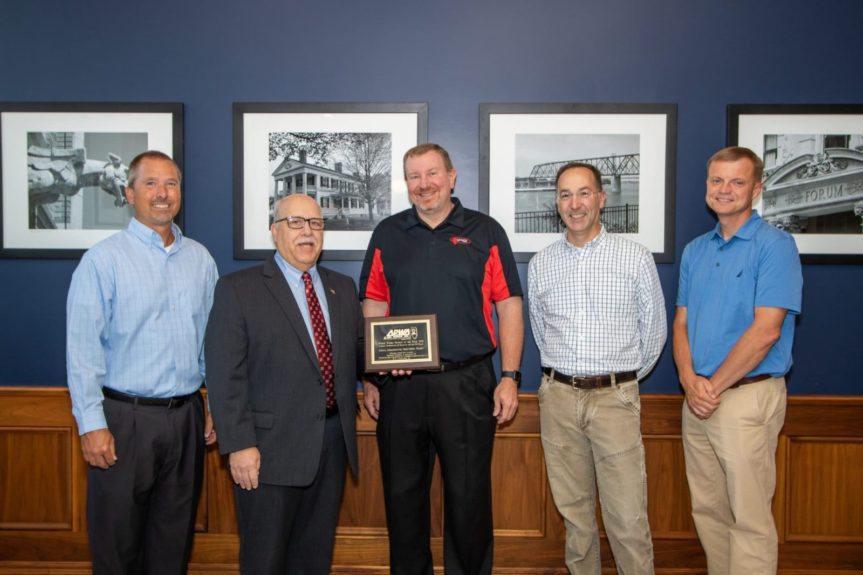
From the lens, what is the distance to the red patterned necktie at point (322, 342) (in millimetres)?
2193

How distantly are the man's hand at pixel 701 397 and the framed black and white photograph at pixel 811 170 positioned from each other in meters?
1.08

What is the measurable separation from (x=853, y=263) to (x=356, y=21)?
283cm

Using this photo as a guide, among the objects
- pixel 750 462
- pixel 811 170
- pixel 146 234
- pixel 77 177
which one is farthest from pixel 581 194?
pixel 77 177

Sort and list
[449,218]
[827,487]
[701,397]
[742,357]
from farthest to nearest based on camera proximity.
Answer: [827,487]
[449,218]
[701,397]
[742,357]

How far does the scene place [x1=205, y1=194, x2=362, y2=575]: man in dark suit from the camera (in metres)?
2.07

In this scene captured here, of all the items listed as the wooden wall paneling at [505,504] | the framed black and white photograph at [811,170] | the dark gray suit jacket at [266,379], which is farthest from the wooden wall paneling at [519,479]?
the framed black and white photograph at [811,170]

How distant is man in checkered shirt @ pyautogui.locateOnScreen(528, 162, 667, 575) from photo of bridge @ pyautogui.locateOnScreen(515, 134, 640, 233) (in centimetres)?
43

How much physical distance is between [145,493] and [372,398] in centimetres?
98

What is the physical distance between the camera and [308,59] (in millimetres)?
3002

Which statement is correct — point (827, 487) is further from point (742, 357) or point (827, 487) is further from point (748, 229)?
point (748, 229)

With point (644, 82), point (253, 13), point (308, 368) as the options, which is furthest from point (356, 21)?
point (308, 368)

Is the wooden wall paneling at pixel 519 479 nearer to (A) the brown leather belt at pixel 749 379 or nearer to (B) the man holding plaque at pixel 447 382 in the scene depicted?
(B) the man holding plaque at pixel 447 382

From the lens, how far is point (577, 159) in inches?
118

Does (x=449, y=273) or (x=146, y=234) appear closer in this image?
(x=146, y=234)
